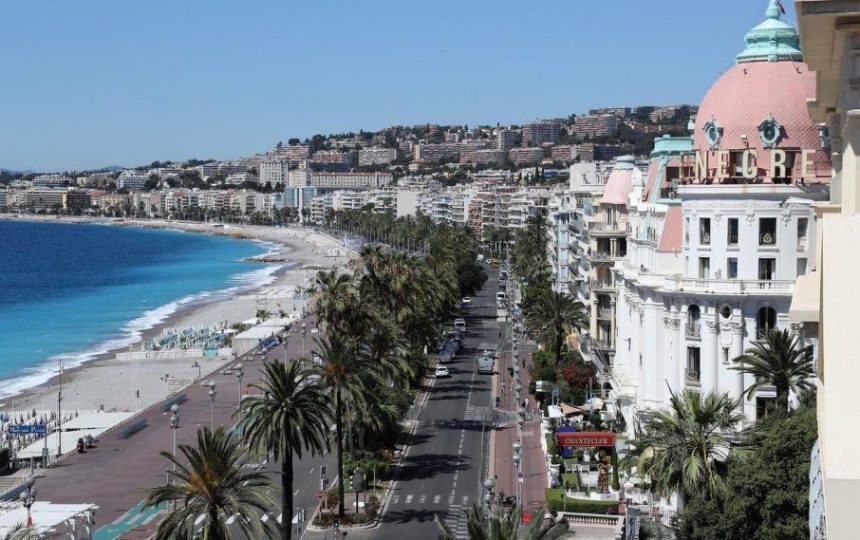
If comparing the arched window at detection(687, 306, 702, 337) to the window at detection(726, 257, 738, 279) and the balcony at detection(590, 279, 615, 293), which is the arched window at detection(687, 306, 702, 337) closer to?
the window at detection(726, 257, 738, 279)

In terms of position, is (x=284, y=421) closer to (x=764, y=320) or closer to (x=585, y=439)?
(x=585, y=439)

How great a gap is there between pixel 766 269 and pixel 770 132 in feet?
15.4

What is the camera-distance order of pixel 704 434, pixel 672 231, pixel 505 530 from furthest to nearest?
pixel 672 231 → pixel 704 434 → pixel 505 530

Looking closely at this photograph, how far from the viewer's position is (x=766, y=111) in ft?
127

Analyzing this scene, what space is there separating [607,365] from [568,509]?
2230cm

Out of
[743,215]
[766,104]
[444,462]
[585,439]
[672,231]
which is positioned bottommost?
[444,462]

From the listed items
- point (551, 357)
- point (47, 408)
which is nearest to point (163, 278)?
point (47, 408)

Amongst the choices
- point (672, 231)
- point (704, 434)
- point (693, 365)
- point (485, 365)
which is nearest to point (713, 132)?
point (672, 231)

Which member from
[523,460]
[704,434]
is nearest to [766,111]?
[704,434]

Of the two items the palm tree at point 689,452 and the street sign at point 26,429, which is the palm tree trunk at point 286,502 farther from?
the street sign at point 26,429

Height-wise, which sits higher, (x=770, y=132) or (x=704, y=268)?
(x=770, y=132)

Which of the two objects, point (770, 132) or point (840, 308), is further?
point (770, 132)

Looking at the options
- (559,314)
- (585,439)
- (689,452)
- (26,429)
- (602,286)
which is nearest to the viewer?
(689,452)

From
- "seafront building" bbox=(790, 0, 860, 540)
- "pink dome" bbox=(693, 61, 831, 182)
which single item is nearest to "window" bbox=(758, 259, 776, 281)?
"pink dome" bbox=(693, 61, 831, 182)
